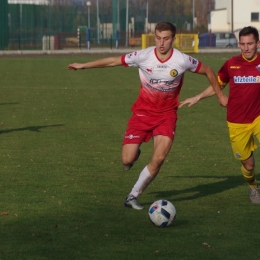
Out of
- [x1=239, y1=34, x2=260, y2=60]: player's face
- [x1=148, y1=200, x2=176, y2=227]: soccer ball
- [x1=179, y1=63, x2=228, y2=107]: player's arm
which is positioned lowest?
[x1=148, y1=200, x2=176, y2=227]: soccer ball

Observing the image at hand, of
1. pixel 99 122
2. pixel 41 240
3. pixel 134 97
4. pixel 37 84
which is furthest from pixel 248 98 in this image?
pixel 37 84

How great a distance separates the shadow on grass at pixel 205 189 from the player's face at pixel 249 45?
2.00 meters

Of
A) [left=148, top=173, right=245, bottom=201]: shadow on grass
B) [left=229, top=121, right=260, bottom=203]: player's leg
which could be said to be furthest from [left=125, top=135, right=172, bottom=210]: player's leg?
[left=229, top=121, right=260, bottom=203]: player's leg

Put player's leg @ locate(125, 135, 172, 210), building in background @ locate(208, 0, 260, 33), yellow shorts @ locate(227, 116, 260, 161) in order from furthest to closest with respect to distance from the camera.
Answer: building in background @ locate(208, 0, 260, 33) < yellow shorts @ locate(227, 116, 260, 161) < player's leg @ locate(125, 135, 172, 210)

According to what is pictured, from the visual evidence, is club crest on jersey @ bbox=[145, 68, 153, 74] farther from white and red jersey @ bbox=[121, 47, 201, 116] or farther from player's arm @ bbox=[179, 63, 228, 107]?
player's arm @ bbox=[179, 63, 228, 107]

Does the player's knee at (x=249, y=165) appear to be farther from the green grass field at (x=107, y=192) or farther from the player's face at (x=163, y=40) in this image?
the player's face at (x=163, y=40)

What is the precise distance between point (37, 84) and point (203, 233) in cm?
2200

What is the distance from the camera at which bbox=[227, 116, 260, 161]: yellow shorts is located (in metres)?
8.73

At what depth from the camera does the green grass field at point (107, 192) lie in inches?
268

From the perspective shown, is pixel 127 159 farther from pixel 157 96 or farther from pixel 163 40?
pixel 163 40

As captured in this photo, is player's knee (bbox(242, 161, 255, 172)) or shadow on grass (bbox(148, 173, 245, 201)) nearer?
player's knee (bbox(242, 161, 255, 172))

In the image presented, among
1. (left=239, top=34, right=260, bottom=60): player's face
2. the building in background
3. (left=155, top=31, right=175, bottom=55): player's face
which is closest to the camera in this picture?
(left=155, top=31, right=175, bottom=55): player's face

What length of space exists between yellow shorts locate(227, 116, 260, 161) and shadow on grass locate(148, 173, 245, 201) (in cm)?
90

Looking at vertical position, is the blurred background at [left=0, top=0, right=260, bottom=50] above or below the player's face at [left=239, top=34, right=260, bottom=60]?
below
